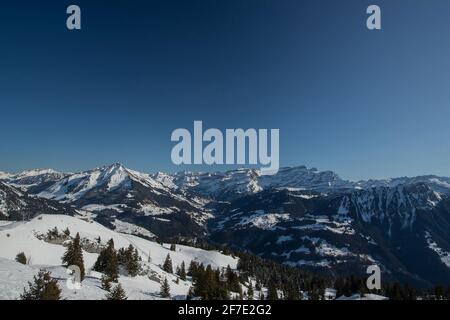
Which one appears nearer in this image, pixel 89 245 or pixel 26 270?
pixel 26 270

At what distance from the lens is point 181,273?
165 metres

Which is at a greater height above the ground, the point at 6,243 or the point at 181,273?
the point at 6,243

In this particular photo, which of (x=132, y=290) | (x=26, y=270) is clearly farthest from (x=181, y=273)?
(x=26, y=270)

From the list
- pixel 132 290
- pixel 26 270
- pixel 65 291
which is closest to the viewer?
pixel 65 291
